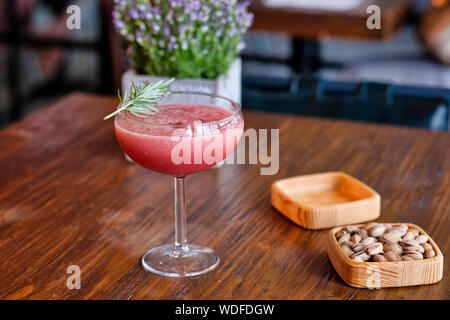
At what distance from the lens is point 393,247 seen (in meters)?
1.04

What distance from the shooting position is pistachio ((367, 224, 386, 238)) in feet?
3.54

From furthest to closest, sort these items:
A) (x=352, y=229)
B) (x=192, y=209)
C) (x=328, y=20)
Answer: (x=328, y=20) < (x=192, y=209) < (x=352, y=229)

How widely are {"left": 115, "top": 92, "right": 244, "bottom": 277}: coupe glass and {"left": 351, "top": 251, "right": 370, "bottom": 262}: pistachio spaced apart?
9.2 inches

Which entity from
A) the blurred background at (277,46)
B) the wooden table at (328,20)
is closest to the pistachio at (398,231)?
the blurred background at (277,46)

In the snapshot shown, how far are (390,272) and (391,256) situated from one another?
0.09 ft

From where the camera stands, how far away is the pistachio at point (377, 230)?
1.08 meters

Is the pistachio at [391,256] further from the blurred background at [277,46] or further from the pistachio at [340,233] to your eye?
the blurred background at [277,46]

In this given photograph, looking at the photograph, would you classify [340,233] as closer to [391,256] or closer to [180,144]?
[391,256]

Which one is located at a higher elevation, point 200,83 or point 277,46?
point 200,83

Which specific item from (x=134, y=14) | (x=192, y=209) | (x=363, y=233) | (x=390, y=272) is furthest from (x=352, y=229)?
(x=134, y=14)

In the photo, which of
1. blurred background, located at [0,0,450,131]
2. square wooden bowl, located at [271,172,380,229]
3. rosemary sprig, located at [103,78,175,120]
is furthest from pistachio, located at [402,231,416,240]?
blurred background, located at [0,0,450,131]

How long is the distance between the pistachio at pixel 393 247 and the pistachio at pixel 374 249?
0.01 metres

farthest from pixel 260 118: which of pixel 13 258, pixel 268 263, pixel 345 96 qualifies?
pixel 13 258

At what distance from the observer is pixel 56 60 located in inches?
157
